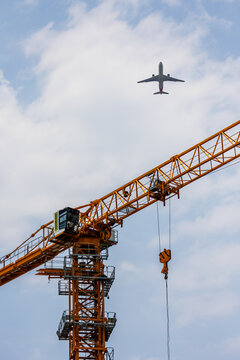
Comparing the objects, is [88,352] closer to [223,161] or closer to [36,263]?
[36,263]

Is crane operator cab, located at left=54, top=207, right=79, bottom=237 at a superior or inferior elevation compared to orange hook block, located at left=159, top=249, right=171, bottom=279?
superior

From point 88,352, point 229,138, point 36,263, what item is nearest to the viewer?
point 229,138

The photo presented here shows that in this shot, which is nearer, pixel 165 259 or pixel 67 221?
pixel 165 259

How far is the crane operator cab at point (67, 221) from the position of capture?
7725cm

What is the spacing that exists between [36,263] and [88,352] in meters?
13.6

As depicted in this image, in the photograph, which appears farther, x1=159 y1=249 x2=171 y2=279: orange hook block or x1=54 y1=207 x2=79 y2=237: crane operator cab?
x1=54 y1=207 x2=79 y2=237: crane operator cab

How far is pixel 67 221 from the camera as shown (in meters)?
77.2

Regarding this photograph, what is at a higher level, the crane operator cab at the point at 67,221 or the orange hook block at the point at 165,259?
the crane operator cab at the point at 67,221

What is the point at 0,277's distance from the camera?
3516 inches

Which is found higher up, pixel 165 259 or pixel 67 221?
pixel 67 221

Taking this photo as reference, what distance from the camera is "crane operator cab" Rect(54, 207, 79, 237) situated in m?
77.2

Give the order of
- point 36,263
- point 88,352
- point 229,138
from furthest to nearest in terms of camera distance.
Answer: point 36,263, point 88,352, point 229,138

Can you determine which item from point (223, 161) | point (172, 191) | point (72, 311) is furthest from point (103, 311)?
point (223, 161)

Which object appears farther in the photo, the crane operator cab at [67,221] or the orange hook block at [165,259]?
the crane operator cab at [67,221]
